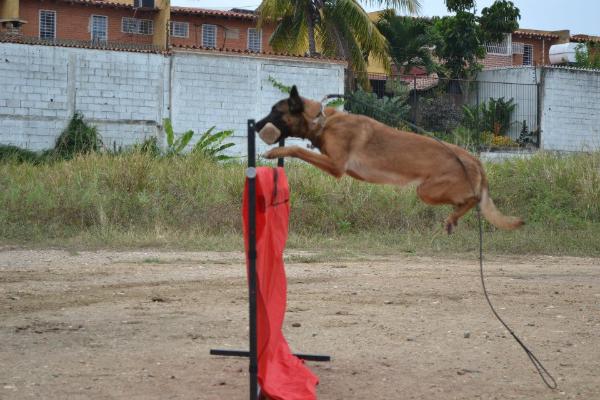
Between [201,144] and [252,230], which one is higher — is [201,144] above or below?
above

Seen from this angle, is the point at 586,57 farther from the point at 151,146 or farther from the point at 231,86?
the point at 151,146

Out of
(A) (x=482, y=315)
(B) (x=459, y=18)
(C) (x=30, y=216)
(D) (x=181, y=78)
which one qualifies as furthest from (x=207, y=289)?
(B) (x=459, y=18)

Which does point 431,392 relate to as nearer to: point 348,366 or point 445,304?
point 348,366

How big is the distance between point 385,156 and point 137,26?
35.2m

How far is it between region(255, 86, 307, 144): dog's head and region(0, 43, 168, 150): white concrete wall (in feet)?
51.1

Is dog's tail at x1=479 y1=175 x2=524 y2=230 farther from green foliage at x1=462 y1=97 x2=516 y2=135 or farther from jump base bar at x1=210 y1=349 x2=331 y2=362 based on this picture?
green foliage at x1=462 y1=97 x2=516 y2=135

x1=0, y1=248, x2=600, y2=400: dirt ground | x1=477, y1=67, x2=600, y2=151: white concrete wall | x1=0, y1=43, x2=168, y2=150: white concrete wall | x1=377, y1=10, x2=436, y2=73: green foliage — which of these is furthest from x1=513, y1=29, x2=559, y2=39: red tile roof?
x1=0, y1=248, x2=600, y2=400: dirt ground

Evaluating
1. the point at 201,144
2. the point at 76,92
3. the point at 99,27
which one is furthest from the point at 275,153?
the point at 99,27

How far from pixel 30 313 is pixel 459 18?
23.3m

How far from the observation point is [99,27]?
37.3 meters

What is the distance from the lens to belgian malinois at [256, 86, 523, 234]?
4.40m

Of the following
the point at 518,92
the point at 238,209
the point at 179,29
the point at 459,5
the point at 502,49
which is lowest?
the point at 238,209

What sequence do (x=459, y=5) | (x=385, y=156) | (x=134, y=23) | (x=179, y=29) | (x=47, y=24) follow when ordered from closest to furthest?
(x=385, y=156) < (x=459, y=5) < (x=47, y=24) < (x=134, y=23) < (x=179, y=29)

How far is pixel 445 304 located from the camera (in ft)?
30.0
